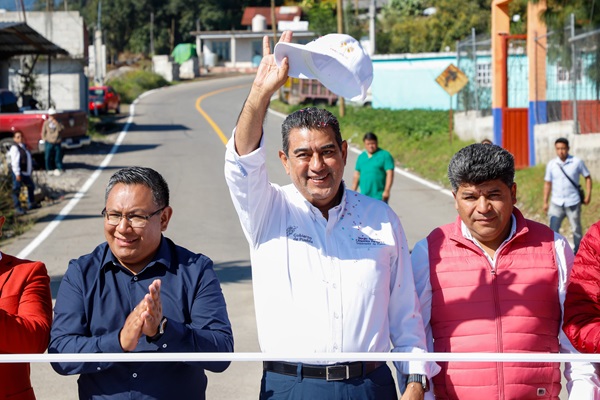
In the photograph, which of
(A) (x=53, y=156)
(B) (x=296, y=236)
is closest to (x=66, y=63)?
(A) (x=53, y=156)

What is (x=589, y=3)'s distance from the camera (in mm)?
17812

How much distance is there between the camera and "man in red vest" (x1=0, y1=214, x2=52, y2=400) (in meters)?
3.65

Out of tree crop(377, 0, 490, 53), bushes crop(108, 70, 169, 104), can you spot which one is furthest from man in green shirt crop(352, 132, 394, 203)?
bushes crop(108, 70, 169, 104)

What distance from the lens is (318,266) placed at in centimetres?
379

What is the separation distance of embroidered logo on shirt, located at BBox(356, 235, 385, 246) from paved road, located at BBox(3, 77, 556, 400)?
357cm

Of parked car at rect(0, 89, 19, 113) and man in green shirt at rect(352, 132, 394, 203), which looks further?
parked car at rect(0, 89, 19, 113)

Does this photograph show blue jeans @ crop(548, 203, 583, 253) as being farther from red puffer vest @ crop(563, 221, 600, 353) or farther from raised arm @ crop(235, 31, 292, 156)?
raised arm @ crop(235, 31, 292, 156)

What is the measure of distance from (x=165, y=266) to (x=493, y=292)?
1.38 m

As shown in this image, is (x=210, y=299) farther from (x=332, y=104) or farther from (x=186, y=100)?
(x=186, y=100)

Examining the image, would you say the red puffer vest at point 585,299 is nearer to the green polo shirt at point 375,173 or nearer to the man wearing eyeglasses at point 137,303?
the man wearing eyeglasses at point 137,303

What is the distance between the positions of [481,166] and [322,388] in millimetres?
1137

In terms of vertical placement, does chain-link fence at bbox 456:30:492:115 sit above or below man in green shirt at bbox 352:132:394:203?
above

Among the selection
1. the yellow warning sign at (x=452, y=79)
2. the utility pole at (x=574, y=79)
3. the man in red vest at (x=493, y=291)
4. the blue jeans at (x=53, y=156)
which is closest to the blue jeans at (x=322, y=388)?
the man in red vest at (x=493, y=291)

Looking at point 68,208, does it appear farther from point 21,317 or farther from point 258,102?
point 258,102
